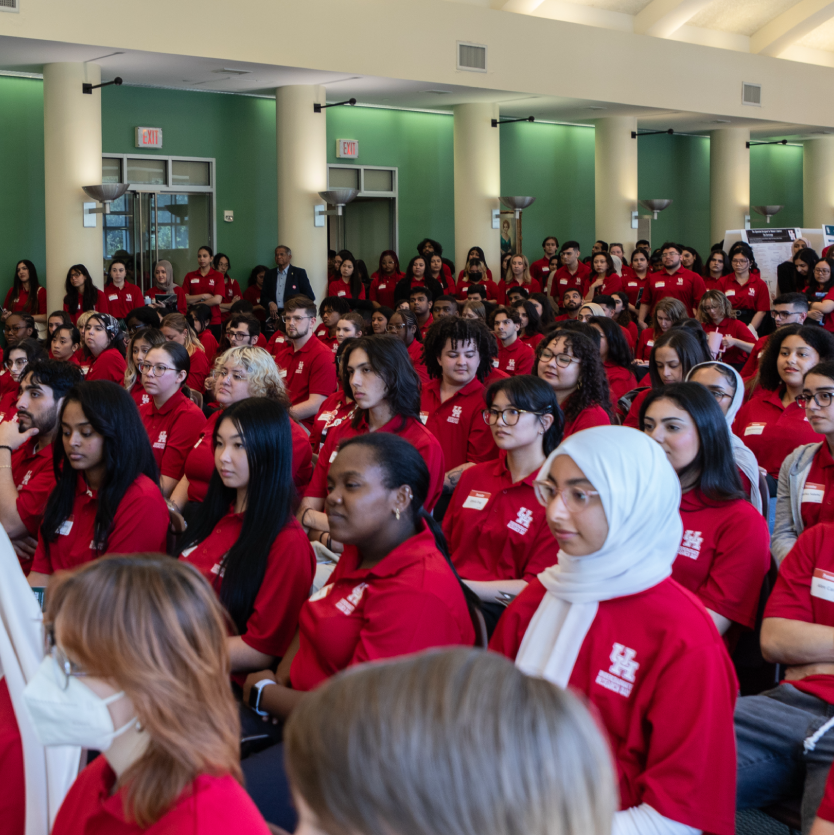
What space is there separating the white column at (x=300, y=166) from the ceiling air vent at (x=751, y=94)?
7677 mm

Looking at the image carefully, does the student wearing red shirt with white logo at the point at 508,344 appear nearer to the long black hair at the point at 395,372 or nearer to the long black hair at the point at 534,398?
the long black hair at the point at 395,372

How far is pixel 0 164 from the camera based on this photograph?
11812 millimetres

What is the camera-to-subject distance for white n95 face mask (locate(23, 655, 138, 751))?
54.2 inches

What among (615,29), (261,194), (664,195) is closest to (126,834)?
(261,194)

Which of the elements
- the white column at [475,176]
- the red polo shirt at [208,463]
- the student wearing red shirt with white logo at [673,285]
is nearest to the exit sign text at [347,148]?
the white column at [475,176]

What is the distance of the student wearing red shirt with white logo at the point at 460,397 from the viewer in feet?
15.9

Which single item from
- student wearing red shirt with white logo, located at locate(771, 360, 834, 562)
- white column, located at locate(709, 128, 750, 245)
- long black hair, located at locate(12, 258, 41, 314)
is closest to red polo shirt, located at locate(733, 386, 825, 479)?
student wearing red shirt with white logo, located at locate(771, 360, 834, 562)

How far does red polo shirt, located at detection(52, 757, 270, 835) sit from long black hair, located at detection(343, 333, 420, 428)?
274 centimetres

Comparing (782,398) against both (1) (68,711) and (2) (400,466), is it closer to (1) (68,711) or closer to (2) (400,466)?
(2) (400,466)

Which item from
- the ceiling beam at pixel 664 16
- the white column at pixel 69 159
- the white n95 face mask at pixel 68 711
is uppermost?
the ceiling beam at pixel 664 16

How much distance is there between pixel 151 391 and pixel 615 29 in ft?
38.0

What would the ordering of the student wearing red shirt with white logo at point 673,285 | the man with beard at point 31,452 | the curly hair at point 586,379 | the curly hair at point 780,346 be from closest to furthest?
the man with beard at point 31,452 → the curly hair at point 586,379 → the curly hair at point 780,346 → the student wearing red shirt with white logo at point 673,285

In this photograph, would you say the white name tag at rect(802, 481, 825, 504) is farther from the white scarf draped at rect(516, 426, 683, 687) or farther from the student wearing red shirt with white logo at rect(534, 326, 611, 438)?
the white scarf draped at rect(516, 426, 683, 687)

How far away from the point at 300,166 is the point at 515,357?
5.92 m
